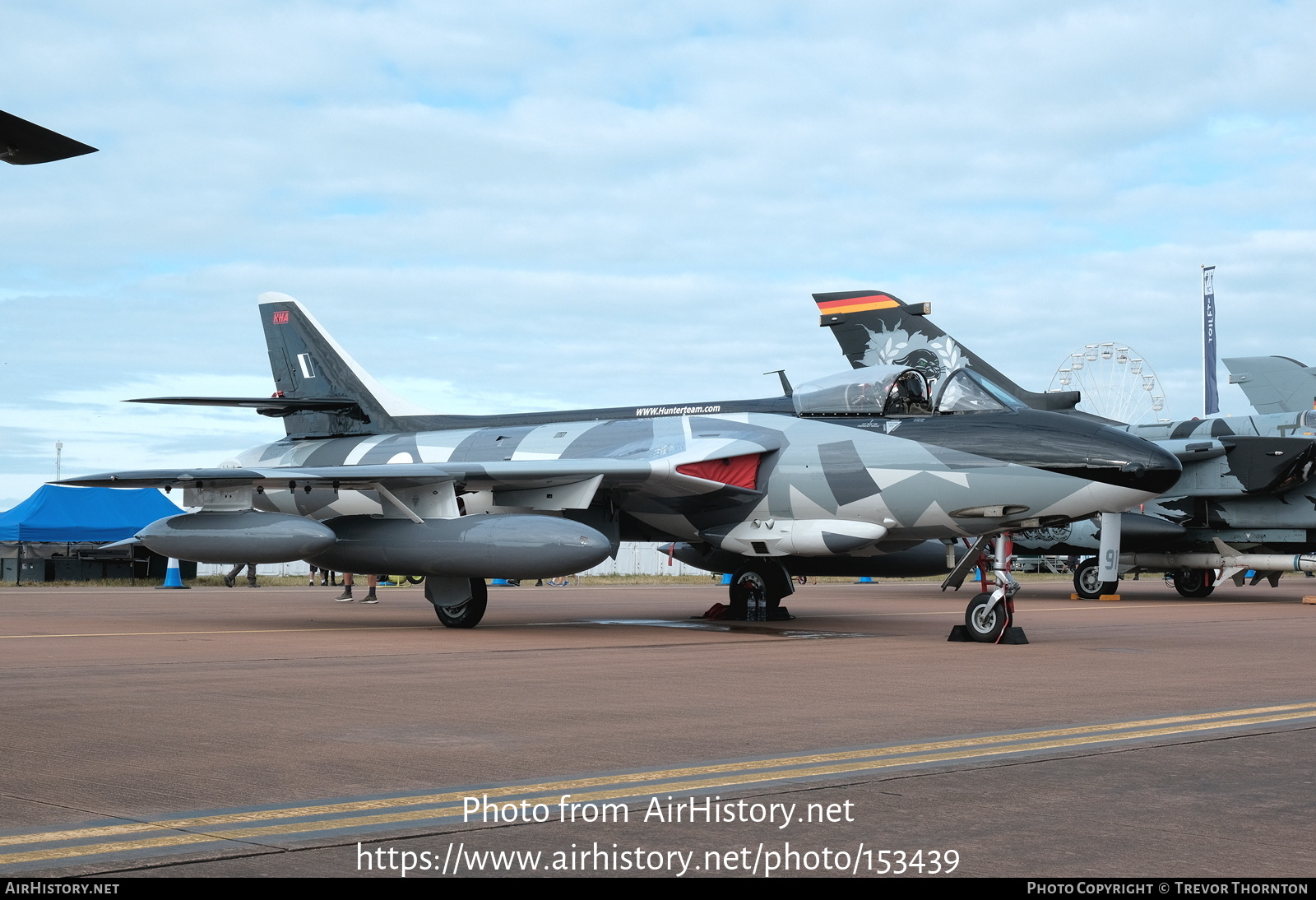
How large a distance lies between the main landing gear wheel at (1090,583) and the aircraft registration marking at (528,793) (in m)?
20.5

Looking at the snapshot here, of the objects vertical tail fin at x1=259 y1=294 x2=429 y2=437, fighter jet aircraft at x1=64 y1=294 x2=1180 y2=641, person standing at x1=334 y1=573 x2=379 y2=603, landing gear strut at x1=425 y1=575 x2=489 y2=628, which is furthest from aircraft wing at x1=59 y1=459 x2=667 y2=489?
person standing at x1=334 y1=573 x2=379 y2=603

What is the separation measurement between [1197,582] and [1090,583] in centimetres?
238

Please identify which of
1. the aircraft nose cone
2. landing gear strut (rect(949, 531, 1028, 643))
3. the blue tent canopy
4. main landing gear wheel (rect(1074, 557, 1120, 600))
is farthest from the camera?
the blue tent canopy

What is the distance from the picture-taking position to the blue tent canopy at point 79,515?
111 ft

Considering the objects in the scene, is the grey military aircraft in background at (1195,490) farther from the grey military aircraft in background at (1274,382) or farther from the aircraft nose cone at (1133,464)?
the aircraft nose cone at (1133,464)

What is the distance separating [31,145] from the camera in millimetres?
4270

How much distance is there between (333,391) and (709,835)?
16.3 metres

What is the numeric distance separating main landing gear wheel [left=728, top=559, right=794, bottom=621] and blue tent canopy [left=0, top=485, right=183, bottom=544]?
2170 centimetres

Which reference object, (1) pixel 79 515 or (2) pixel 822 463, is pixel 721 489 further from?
(1) pixel 79 515

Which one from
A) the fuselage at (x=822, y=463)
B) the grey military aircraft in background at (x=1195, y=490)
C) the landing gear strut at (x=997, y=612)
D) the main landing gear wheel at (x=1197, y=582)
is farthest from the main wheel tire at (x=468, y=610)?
the main landing gear wheel at (x=1197, y=582)

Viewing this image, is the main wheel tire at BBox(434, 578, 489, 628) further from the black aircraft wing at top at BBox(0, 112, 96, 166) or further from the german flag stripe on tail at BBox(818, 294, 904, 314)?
the black aircraft wing at top at BBox(0, 112, 96, 166)

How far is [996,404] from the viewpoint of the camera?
540 inches

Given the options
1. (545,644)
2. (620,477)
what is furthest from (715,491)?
(545,644)

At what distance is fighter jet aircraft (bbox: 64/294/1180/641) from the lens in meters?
13.0
